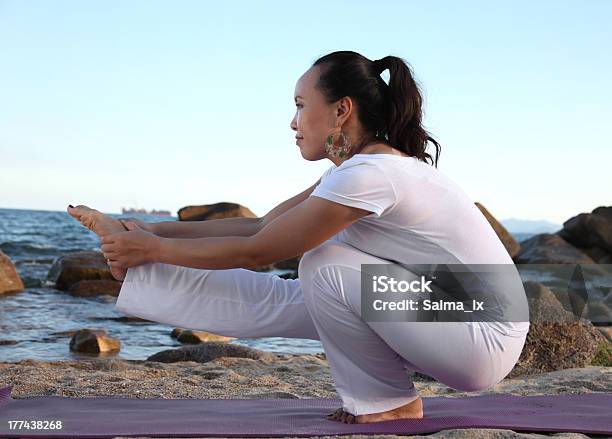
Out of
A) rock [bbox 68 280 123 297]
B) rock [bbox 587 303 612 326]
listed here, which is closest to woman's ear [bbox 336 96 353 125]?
rock [bbox 587 303 612 326]

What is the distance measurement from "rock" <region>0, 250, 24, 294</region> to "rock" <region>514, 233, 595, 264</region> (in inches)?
410

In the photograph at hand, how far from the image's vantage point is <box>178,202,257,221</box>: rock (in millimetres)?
15422

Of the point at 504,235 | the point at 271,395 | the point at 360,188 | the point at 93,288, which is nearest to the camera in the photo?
the point at 360,188

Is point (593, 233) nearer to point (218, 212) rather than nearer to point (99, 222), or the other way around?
point (218, 212)

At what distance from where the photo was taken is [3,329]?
7359mm

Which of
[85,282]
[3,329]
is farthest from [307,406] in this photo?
[85,282]

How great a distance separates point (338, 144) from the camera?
242 cm

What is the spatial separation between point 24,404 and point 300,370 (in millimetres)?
2103

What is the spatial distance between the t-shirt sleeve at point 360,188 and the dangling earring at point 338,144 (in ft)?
0.84

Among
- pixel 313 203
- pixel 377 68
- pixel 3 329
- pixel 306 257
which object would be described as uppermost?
pixel 377 68

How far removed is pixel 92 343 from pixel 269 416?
403cm

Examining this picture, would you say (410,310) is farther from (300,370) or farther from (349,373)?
(300,370)

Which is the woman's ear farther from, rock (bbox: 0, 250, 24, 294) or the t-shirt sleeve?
rock (bbox: 0, 250, 24, 294)

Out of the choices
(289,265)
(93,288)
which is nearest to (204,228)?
(93,288)
